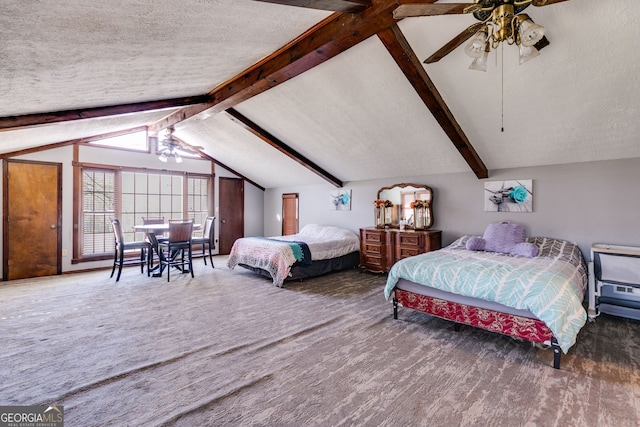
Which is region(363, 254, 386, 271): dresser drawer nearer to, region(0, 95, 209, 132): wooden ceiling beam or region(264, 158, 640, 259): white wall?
region(264, 158, 640, 259): white wall

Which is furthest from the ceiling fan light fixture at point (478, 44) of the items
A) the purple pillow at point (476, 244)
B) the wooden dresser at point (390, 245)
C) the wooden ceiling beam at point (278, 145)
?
the wooden ceiling beam at point (278, 145)

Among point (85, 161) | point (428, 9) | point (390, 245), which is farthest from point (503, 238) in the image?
point (85, 161)

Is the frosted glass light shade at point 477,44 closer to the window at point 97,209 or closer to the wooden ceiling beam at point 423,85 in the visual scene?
the wooden ceiling beam at point 423,85

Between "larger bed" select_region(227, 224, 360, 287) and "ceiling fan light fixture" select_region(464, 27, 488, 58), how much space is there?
363 cm

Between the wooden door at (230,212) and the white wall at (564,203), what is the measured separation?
4.48m

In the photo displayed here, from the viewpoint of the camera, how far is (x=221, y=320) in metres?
3.28

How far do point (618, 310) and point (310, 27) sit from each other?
4.65 metres

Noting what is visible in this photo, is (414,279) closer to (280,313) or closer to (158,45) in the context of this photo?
(280,313)

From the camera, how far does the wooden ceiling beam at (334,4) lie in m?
2.01

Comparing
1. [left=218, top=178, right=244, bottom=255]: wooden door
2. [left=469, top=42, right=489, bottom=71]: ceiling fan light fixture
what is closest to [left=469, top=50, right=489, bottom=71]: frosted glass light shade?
[left=469, top=42, right=489, bottom=71]: ceiling fan light fixture

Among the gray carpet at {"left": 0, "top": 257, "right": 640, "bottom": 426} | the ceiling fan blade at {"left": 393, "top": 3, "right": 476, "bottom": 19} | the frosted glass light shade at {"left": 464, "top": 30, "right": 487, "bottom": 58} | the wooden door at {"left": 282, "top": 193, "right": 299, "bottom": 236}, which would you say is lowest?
the gray carpet at {"left": 0, "top": 257, "right": 640, "bottom": 426}

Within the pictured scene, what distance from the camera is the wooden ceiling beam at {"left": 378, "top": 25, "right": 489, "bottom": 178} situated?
8.87ft

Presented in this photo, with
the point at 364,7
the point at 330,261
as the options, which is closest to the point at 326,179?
the point at 330,261

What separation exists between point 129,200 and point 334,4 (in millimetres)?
6208
